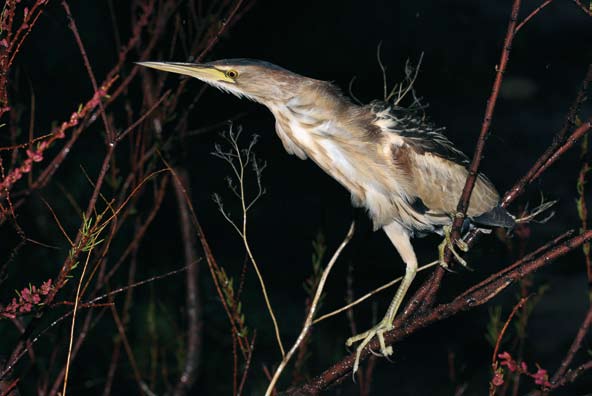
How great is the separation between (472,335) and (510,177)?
1.11m

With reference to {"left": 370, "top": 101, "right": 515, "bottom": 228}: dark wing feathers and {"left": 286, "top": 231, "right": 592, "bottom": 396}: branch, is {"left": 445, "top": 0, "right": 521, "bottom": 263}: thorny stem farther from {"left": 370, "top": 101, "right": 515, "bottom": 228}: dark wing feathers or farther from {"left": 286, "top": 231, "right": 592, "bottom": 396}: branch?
{"left": 370, "top": 101, "right": 515, "bottom": 228}: dark wing feathers

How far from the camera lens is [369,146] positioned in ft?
5.99

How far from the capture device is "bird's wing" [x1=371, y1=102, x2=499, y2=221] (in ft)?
6.08

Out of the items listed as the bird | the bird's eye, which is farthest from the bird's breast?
the bird's eye

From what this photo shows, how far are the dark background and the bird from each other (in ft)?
3.85

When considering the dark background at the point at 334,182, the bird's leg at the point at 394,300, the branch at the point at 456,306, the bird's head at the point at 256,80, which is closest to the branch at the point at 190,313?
the bird's head at the point at 256,80

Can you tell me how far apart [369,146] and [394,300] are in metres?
0.34

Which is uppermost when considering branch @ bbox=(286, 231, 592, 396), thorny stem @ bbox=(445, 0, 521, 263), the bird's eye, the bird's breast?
the bird's eye

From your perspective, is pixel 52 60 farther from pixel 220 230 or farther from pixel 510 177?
pixel 510 177

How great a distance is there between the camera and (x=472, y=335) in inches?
150

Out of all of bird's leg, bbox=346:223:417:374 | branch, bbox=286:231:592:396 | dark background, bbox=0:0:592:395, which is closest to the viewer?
branch, bbox=286:231:592:396

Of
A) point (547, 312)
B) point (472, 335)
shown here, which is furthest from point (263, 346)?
point (547, 312)

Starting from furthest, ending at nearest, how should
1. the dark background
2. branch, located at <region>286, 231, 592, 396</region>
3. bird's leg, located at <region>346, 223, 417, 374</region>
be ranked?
the dark background → bird's leg, located at <region>346, 223, 417, 374</region> → branch, located at <region>286, 231, 592, 396</region>

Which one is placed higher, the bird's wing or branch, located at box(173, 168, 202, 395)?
the bird's wing
